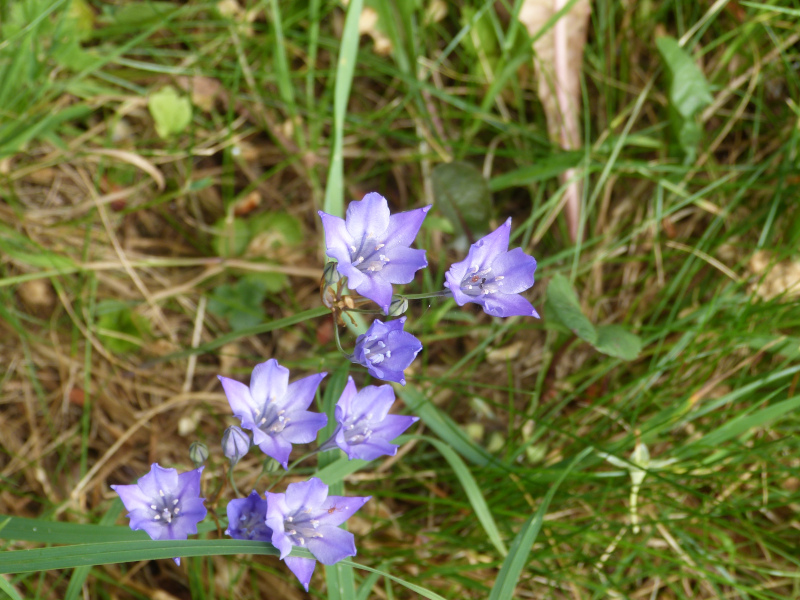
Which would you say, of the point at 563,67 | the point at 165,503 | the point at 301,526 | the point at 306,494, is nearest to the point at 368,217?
the point at 306,494

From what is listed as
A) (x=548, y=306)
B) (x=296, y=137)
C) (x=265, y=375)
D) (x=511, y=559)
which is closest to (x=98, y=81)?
(x=296, y=137)

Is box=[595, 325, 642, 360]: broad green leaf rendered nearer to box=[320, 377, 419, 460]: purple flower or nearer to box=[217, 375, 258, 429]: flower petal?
box=[320, 377, 419, 460]: purple flower

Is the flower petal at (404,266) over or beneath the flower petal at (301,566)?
over

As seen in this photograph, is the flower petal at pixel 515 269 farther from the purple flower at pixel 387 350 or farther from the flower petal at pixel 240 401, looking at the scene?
the flower petal at pixel 240 401

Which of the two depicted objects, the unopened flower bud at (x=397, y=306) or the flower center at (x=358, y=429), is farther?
the flower center at (x=358, y=429)

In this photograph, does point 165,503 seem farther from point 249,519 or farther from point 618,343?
point 618,343

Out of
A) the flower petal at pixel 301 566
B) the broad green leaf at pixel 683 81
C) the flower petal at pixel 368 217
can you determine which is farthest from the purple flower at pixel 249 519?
the broad green leaf at pixel 683 81

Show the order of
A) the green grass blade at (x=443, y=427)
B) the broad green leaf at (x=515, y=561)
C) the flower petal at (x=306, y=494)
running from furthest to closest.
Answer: the green grass blade at (x=443, y=427)
the broad green leaf at (x=515, y=561)
the flower petal at (x=306, y=494)

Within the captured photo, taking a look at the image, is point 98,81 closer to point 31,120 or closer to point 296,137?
point 31,120
